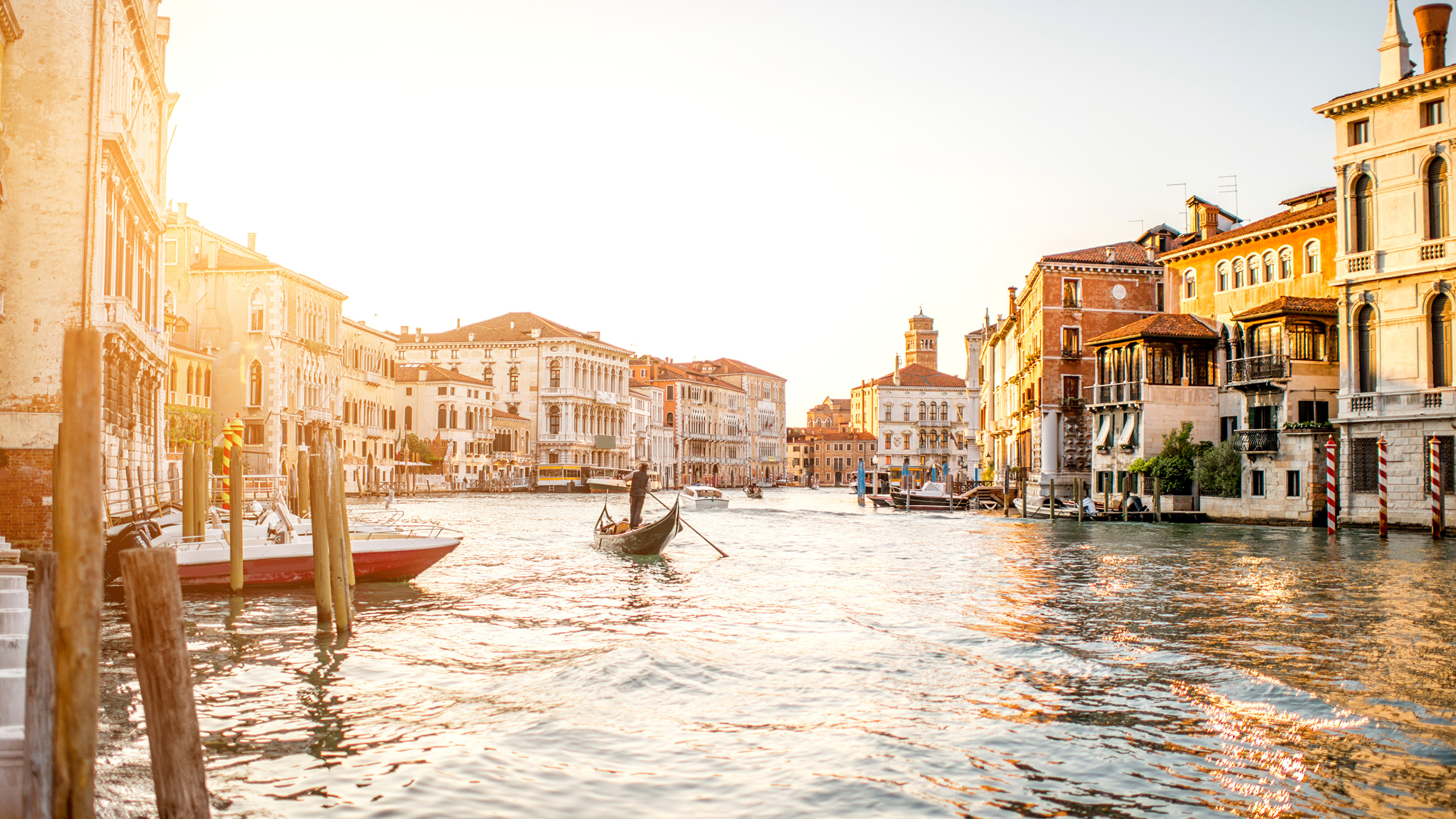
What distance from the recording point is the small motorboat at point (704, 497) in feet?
158

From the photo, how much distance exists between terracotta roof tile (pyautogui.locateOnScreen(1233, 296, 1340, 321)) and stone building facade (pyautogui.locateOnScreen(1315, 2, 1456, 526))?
2.47 metres

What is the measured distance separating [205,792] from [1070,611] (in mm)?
9147

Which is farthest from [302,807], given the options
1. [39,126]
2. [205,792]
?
[39,126]

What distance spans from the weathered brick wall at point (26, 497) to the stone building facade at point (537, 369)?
5689cm

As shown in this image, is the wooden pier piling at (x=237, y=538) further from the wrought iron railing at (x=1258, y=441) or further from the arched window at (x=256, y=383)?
the arched window at (x=256, y=383)

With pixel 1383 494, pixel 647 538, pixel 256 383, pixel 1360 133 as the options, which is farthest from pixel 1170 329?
pixel 256 383

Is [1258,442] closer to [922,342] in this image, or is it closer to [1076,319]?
[1076,319]

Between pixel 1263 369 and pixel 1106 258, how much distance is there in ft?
40.6

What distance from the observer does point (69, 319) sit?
43.4 feet

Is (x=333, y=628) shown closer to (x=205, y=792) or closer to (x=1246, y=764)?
(x=205, y=792)

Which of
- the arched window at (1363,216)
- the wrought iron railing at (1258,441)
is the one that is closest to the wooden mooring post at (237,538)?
the arched window at (1363,216)

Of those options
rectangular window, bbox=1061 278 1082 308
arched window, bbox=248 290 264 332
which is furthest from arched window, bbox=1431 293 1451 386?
arched window, bbox=248 290 264 332

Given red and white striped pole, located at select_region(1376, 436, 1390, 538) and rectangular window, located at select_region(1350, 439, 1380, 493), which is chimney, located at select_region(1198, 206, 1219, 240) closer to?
rectangular window, located at select_region(1350, 439, 1380, 493)

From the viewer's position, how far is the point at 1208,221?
34.5 metres
